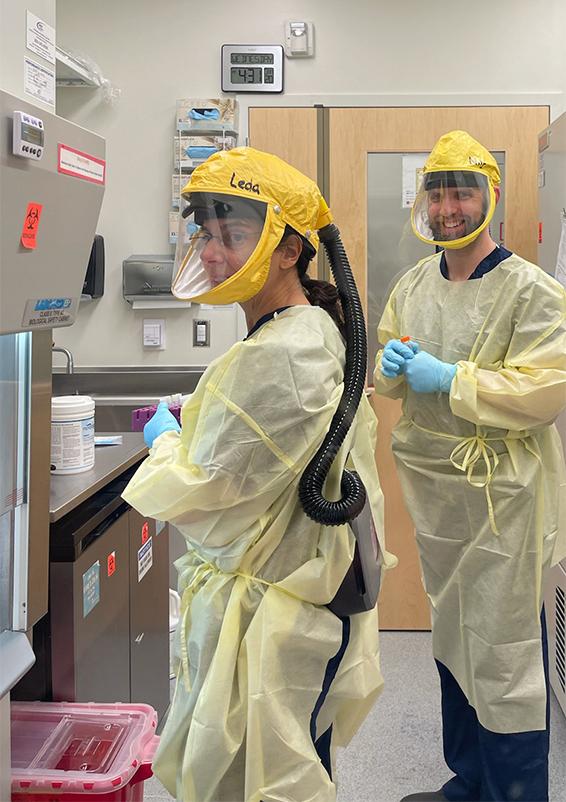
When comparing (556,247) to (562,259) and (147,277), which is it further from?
(147,277)

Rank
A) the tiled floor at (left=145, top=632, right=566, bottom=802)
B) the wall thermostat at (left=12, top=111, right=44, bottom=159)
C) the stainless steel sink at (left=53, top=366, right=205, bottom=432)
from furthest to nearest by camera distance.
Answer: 1. the stainless steel sink at (left=53, top=366, right=205, bottom=432)
2. the tiled floor at (left=145, top=632, right=566, bottom=802)
3. the wall thermostat at (left=12, top=111, right=44, bottom=159)

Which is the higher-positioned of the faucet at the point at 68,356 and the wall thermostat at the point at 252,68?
the wall thermostat at the point at 252,68

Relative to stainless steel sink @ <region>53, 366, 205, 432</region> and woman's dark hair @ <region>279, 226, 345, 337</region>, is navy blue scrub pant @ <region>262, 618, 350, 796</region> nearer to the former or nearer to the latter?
woman's dark hair @ <region>279, 226, 345, 337</region>

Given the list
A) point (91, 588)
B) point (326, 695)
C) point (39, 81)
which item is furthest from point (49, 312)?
point (326, 695)

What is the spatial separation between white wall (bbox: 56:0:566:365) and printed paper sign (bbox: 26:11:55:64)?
2014 mm

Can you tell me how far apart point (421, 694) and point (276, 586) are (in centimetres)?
155

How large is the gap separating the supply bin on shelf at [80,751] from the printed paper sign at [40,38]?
1248 millimetres

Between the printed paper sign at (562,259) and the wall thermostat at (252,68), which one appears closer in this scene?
the printed paper sign at (562,259)

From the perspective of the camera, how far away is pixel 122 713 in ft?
5.35

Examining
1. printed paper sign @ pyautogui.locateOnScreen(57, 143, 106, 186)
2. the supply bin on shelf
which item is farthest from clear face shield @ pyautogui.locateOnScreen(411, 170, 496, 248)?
the supply bin on shelf

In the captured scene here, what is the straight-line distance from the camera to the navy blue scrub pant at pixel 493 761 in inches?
71.1

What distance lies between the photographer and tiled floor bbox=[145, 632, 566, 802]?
80.3 inches

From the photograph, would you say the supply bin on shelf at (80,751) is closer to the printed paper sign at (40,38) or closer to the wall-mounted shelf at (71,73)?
the printed paper sign at (40,38)

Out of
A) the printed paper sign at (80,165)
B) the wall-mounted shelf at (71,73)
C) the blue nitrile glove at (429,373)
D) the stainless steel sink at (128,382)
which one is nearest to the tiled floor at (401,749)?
the blue nitrile glove at (429,373)
